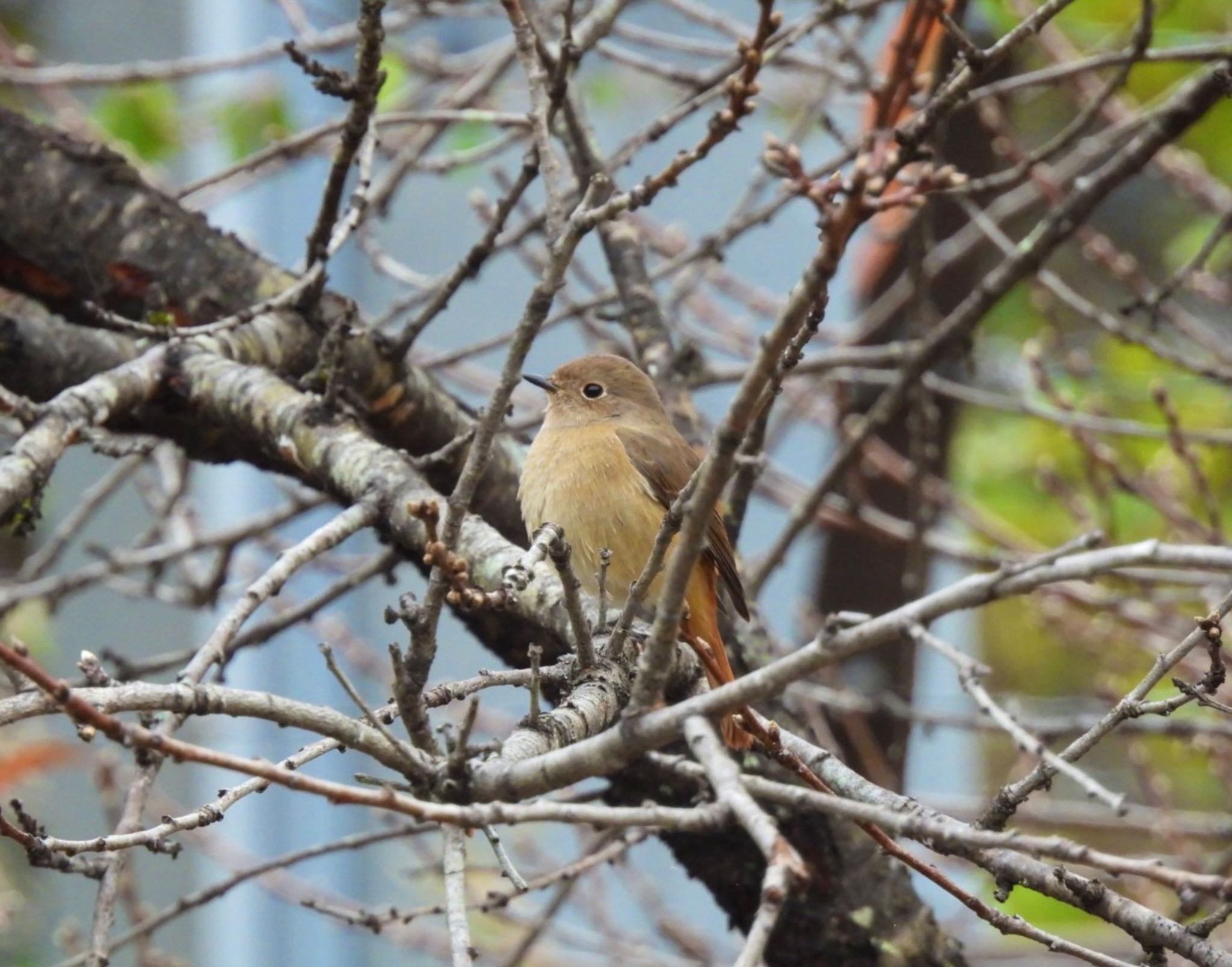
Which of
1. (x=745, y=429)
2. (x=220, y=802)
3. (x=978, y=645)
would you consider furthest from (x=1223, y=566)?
(x=978, y=645)

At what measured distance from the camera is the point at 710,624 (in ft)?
12.5

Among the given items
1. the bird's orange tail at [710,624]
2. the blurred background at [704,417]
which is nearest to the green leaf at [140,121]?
the blurred background at [704,417]

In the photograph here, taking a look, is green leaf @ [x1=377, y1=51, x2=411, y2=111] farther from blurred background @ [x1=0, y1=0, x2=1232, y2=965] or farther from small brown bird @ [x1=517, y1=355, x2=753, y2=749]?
small brown bird @ [x1=517, y1=355, x2=753, y2=749]

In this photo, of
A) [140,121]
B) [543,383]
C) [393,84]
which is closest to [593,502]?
[543,383]

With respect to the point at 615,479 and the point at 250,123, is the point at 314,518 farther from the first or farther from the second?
the point at 615,479

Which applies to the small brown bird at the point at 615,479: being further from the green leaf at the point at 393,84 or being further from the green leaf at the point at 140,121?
the green leaf at the point at 140,121

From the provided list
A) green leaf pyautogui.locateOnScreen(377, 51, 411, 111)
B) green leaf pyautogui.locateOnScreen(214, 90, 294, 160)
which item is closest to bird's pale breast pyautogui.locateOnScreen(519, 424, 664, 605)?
green leaf pyautogui.locateOnScreen(377, 51, 411, 111)

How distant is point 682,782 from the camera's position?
3.40m

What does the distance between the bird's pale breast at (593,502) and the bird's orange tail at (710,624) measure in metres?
0.25

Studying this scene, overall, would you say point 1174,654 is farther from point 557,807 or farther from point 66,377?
point 66,377

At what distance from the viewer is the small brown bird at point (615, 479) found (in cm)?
392

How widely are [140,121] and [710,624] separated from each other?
12.8 feet

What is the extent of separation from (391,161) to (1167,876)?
199 inches

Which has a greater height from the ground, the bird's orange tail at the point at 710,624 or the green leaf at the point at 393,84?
the green leaf at the point at 393,84
